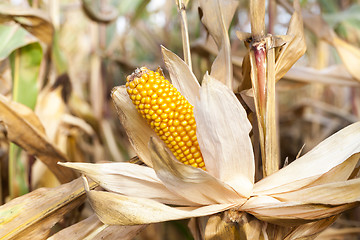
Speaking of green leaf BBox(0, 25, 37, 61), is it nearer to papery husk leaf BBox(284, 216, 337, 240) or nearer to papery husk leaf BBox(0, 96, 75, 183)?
papery husk leaf BBox(0, 96, 75, 183)

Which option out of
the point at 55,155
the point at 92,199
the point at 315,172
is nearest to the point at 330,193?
the point at 315,172

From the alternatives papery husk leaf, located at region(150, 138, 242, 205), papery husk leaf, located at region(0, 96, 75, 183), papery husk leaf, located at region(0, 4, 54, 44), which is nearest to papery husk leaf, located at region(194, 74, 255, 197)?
papery husk leaf, located at region(150, 138, 242, 205)

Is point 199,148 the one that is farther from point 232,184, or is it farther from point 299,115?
point 299,115

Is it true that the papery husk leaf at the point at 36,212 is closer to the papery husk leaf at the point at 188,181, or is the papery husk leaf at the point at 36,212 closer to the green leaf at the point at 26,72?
the papery husk leaf at the point at 188,181

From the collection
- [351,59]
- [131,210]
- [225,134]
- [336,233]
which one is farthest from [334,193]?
[351,59]

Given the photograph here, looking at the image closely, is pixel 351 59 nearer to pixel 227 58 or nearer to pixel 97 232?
pixel 227 58

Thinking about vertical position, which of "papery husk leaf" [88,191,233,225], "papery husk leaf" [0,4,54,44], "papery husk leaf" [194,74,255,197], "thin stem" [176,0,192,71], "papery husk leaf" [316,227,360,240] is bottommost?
"papery husk leaf" [316,227,360,240]

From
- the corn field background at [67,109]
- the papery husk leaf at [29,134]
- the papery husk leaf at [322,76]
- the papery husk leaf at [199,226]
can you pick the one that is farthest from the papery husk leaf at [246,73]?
the papery husk leaf at [322,76]
